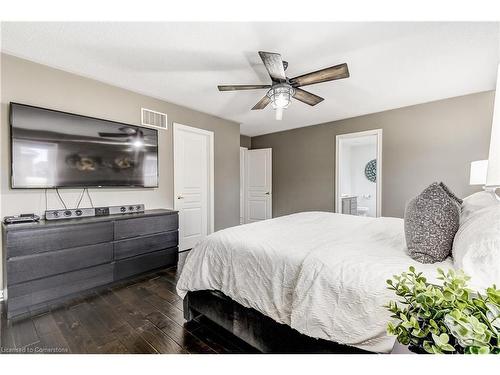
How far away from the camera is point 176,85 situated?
3014 mm

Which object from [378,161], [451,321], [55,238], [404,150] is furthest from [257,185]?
[451,321]

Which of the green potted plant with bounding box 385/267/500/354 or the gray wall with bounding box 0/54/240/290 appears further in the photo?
the gray wall with bounding box 0/54/240/290

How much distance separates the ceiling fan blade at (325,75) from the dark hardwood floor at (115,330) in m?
2.26

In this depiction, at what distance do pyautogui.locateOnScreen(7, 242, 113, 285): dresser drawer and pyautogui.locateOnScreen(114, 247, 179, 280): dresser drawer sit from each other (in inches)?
6.9

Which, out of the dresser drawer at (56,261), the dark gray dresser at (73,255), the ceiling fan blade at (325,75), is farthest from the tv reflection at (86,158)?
the ceiling fan blade at (325,75)

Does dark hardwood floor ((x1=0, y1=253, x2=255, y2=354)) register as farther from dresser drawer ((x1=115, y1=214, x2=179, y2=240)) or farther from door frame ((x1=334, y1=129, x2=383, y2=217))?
door frame ((x1=334, y1=129, x2=383, y2=217))

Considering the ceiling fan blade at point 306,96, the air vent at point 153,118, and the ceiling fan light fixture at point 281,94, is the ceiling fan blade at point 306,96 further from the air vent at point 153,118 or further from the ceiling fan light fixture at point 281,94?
the air vent at point 153,118

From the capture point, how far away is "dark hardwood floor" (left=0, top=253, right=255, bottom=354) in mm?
1603

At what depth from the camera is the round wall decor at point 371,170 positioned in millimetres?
6102

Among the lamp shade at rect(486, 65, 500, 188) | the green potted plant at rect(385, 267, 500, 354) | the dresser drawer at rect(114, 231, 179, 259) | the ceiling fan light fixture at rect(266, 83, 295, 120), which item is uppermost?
the ceiling fan light fixture at rect(266, 83, 295, 120)

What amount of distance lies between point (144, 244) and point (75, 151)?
1336 millimetres

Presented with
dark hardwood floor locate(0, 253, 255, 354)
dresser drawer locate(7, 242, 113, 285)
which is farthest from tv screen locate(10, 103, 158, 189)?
dark hardwood floor locate(0, 253, 255, 354)
